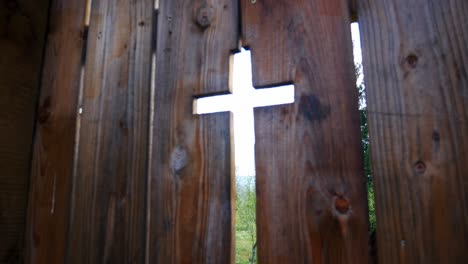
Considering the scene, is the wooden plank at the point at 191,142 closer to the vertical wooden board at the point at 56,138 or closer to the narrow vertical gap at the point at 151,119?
the narrow vertical gap at the point at 151,119

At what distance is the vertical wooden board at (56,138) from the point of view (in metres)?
0.90

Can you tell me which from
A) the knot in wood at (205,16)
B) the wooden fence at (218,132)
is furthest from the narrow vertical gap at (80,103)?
the knot in wood at (205,16)

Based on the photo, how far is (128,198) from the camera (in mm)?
833

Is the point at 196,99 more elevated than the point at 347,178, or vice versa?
the point at 196,99

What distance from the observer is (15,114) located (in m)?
0.92

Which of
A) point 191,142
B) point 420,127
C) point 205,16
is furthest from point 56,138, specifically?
point 420,127

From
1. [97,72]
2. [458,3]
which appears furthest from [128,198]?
[458,3]

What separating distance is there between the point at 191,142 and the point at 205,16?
0.36 meters

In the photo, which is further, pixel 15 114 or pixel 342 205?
pixel 15 114

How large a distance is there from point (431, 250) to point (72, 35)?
1.13 metres

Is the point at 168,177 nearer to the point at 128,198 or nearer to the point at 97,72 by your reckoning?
the point at 128,198

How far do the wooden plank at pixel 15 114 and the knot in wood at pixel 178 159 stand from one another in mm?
488

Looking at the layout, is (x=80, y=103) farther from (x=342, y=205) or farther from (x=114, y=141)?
(x=342, y=205)

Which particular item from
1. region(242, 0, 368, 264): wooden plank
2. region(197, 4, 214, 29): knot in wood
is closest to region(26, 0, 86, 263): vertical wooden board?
region(197, 4, 214, 29): knot in wood
